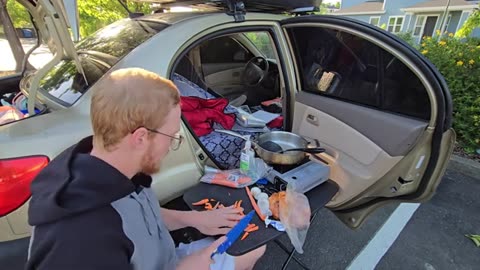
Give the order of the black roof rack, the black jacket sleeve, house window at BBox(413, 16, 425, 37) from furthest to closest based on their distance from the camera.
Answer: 1. house window at BBox(413, 16, 425, 37)
2. the black roof rack
3. the black jacket sleeve

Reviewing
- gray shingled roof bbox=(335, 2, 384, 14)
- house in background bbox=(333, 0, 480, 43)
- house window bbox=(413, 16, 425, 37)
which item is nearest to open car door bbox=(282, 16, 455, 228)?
house in background bbox=(333, 0, 480, 43)

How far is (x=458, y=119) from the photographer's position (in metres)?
3.87

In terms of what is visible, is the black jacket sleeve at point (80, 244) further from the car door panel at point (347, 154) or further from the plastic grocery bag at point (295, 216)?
the car door panel at point (347, 154)

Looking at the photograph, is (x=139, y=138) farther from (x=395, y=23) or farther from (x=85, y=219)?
(x=395, y=23)

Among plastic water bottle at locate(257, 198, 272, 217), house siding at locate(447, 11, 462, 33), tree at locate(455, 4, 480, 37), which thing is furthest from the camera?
house siding at locate(447, 11, 462, 33)

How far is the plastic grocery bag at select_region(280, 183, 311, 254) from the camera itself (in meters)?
1.37

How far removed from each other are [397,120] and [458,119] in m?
3.05

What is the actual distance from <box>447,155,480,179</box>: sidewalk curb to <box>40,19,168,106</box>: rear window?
3.89 m

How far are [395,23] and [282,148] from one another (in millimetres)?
19910

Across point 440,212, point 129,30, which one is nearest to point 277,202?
point 129,30

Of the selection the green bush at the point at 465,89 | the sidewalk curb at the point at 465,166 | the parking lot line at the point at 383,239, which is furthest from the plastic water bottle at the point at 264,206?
the green bush at the point at 465,89

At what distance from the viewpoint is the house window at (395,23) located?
57.3 ft

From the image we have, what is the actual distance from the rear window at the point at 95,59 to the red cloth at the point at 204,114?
0.58 metres

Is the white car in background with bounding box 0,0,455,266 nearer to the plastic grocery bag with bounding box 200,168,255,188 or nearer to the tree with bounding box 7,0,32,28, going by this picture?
the plastic grocery bag with bounding box 200,168,255,188
